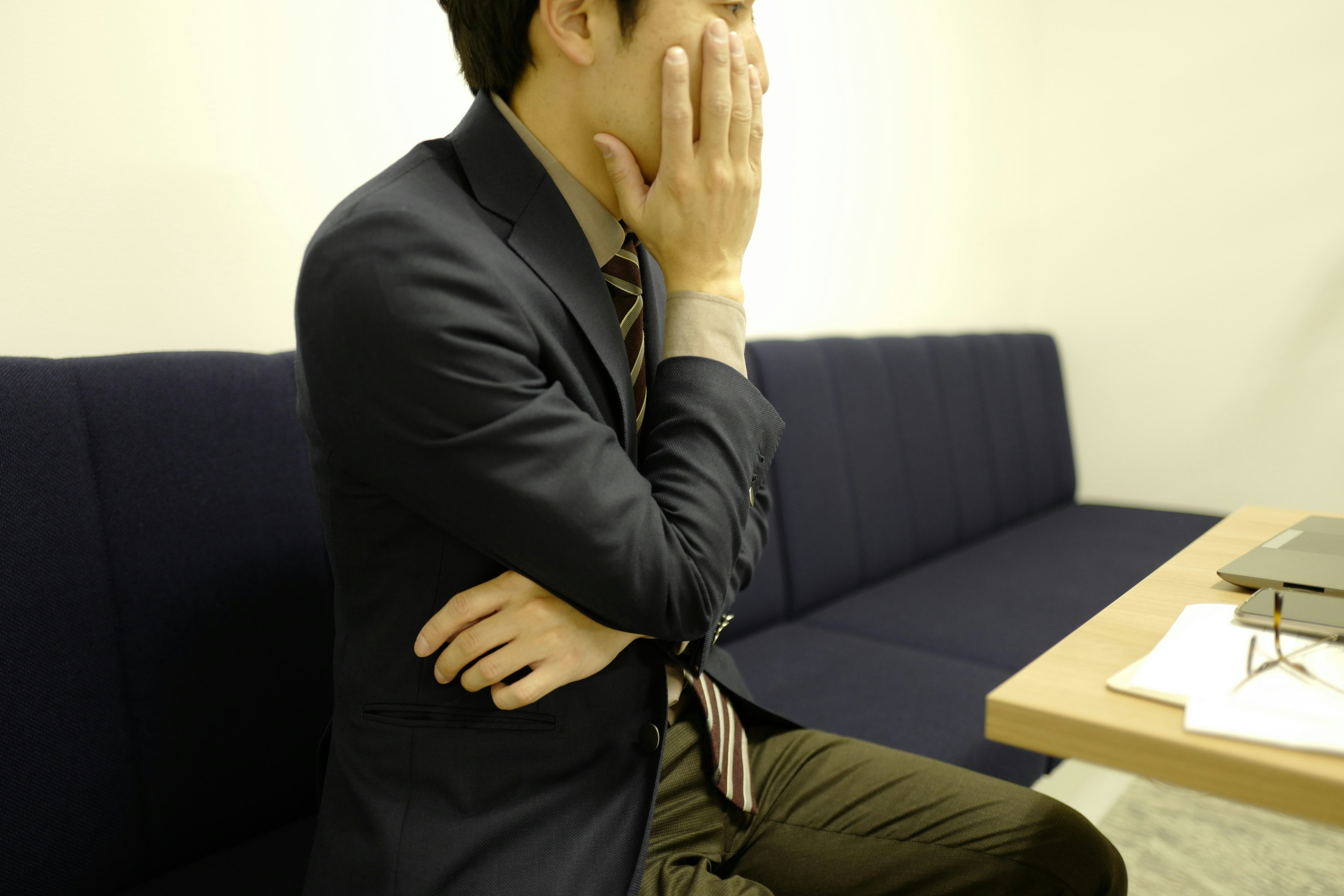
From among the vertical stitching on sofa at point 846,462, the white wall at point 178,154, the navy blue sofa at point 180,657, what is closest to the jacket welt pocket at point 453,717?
the navy blue sofa at point 180,657

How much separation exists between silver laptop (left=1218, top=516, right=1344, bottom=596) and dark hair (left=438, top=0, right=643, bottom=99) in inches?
29.8

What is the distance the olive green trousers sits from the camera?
835 mm

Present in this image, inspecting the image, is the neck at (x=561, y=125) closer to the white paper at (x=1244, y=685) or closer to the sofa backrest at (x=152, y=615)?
the sofa backrest at (x=152, y=615)

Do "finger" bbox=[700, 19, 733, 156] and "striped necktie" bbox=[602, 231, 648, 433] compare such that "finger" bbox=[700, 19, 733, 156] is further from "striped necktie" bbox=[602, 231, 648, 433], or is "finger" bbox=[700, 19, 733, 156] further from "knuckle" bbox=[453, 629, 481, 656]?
"knuckle" bbox=[453, 629, 481, 656]

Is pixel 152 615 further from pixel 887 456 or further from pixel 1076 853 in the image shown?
pixel 887 456

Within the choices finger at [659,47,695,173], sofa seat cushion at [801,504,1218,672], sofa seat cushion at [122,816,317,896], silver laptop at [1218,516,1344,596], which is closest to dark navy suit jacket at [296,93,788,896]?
finger at [659,47,695,173]

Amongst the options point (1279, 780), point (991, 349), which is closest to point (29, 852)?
point (1279, 780)

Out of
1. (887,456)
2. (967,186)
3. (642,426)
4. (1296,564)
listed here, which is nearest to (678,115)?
(642,426)

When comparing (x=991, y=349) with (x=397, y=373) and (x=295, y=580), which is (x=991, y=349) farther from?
(x=397, y=373)

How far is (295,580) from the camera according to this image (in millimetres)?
1074

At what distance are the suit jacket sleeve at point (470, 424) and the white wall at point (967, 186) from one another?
630 millimetres

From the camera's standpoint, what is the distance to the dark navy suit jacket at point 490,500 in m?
0.64

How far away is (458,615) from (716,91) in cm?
50

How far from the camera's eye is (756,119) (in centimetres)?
83
